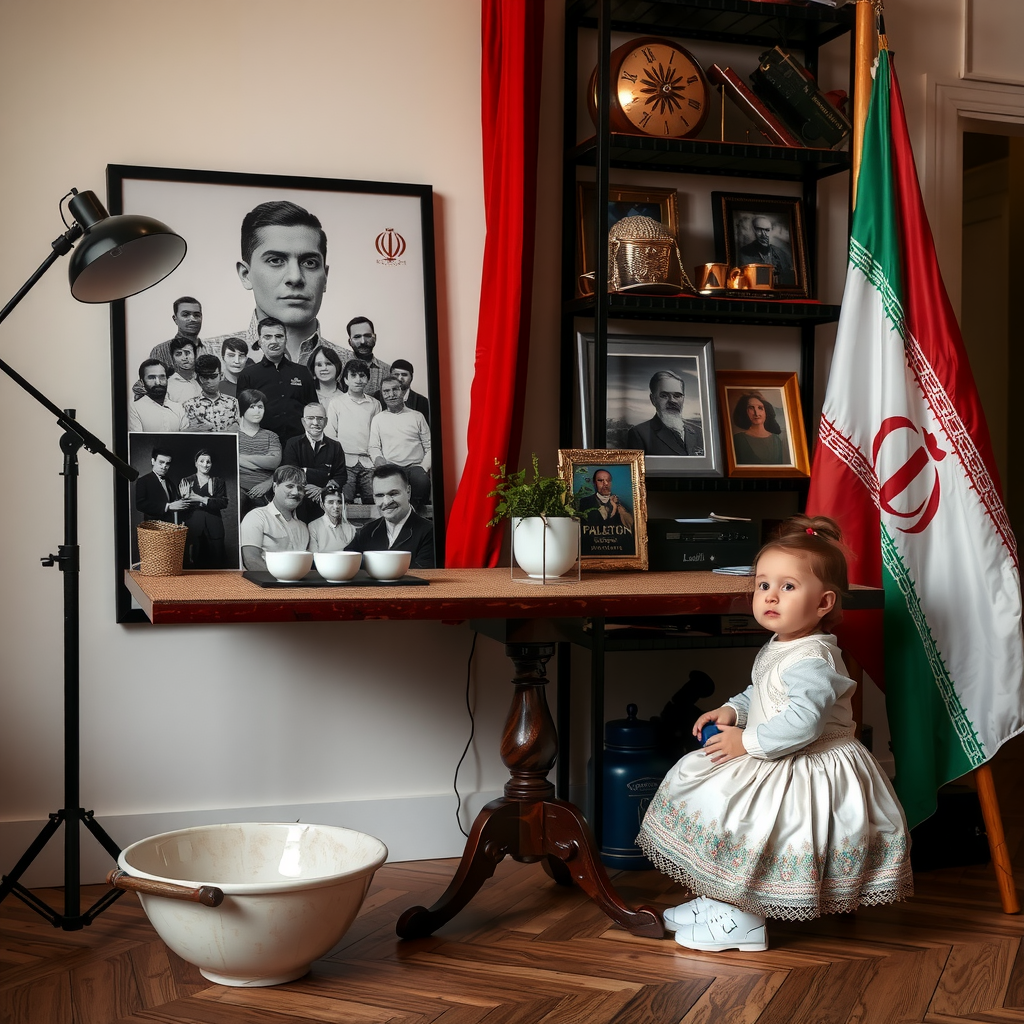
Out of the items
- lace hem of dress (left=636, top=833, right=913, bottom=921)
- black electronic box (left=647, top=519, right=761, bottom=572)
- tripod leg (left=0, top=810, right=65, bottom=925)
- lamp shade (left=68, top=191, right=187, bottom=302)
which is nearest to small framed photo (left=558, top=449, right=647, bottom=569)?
black electronic box (left=647, top=519, right=761, bottom=572)

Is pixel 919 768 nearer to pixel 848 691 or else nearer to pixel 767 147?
pixel 848 691

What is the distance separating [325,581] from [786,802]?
99 centimetres

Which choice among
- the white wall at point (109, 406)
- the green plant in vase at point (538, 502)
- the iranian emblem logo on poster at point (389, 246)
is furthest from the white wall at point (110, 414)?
the green plant in vase at point (538, 502)

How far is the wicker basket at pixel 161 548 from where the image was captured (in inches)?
96.6

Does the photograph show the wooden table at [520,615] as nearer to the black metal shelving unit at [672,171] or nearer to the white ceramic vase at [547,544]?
the white ceramic vase at [547,544]

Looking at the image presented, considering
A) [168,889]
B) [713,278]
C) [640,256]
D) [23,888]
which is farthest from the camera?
[713,278]

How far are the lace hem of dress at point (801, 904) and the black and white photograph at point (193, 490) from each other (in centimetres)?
125

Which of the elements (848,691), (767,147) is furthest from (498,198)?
(848,691)

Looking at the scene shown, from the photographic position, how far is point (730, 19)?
2957 mm

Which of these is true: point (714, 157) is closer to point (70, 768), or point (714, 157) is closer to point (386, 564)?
point (386, 564)

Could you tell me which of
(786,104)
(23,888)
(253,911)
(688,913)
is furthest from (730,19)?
(23,888)

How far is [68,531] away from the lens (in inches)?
92.7

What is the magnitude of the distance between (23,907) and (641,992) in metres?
1.37

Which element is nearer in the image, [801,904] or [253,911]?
[253,911]
